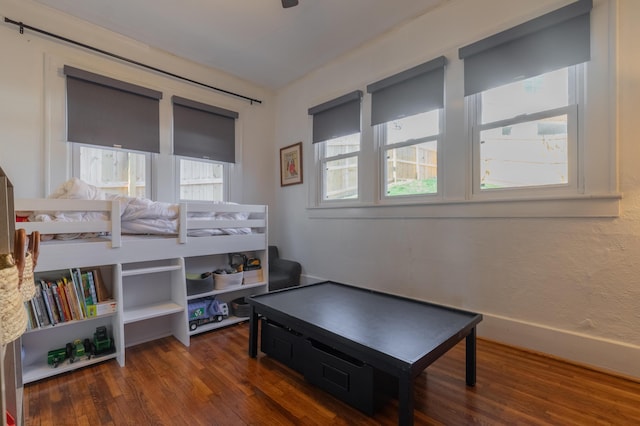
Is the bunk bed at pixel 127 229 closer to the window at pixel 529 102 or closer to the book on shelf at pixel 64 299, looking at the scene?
the book on shelf at pixel 64 299

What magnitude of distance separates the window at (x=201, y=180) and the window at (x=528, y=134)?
2.81m

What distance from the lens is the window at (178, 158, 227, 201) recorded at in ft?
11.0

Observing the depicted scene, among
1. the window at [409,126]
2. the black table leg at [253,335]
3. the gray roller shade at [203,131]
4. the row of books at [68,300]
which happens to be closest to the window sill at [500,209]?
the window at [409,126]

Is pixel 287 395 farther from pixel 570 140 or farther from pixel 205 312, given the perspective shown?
pixel 570 140

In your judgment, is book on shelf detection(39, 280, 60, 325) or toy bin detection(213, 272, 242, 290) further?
toy bin detection(213, 272, 242, 290)

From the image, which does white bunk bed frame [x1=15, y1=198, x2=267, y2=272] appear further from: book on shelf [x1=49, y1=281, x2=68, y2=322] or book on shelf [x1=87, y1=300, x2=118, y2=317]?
book on shelf [x1=87, y1=300, x2=118, y2=317]

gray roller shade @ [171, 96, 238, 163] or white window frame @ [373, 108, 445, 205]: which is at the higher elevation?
gray roller shade @ [171, 96, 238, 163]

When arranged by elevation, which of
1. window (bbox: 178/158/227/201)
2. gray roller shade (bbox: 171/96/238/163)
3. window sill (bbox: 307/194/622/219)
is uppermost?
gray roller shade (bbox: 171/96/238/163)

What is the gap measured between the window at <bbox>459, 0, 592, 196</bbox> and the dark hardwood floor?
1.20m

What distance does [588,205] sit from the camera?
187 cm

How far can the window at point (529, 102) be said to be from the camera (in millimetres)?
1931

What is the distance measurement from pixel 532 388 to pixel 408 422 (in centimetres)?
97

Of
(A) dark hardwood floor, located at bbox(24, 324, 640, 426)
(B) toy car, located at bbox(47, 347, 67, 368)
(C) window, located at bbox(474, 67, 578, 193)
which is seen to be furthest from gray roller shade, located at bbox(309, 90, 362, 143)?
(B) toy car, located at bbox(47, 347, 67, 368)

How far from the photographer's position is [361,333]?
1.49 m
